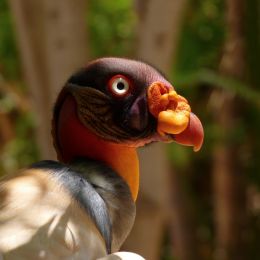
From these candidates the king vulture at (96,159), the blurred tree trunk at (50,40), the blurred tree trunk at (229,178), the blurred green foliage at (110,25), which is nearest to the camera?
the king vulture at (96,159)

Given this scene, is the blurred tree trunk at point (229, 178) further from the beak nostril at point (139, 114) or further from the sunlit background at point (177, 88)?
the beak nostril at point (139, 114)

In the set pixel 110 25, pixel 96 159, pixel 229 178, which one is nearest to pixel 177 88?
pixel 110 25

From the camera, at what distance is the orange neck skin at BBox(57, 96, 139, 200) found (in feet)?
4.33

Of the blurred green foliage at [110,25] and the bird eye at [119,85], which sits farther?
the blurred green foliage at [110,25]

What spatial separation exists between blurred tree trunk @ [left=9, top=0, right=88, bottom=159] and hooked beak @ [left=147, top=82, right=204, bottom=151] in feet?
4.08

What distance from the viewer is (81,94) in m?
1.30

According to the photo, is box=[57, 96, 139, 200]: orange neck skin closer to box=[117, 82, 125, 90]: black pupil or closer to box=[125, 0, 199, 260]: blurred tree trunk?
box=[117, 82, 125, 90]: black pupil

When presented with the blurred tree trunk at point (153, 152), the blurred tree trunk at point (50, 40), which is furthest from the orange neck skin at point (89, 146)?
the blurred tree trunk at point (50, 40)

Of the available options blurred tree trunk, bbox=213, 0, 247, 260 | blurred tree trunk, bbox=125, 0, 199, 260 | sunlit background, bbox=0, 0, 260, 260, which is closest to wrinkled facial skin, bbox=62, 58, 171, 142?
blurred tree trunk, bbox=125, 0, 199, 260

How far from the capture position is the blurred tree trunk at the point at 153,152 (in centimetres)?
250

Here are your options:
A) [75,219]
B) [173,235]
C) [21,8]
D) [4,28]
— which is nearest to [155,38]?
[21,8]

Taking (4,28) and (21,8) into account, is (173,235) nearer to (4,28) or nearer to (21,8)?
(4,28)

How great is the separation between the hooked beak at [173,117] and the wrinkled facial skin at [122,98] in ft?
0.05

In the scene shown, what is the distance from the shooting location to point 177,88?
123 inches
